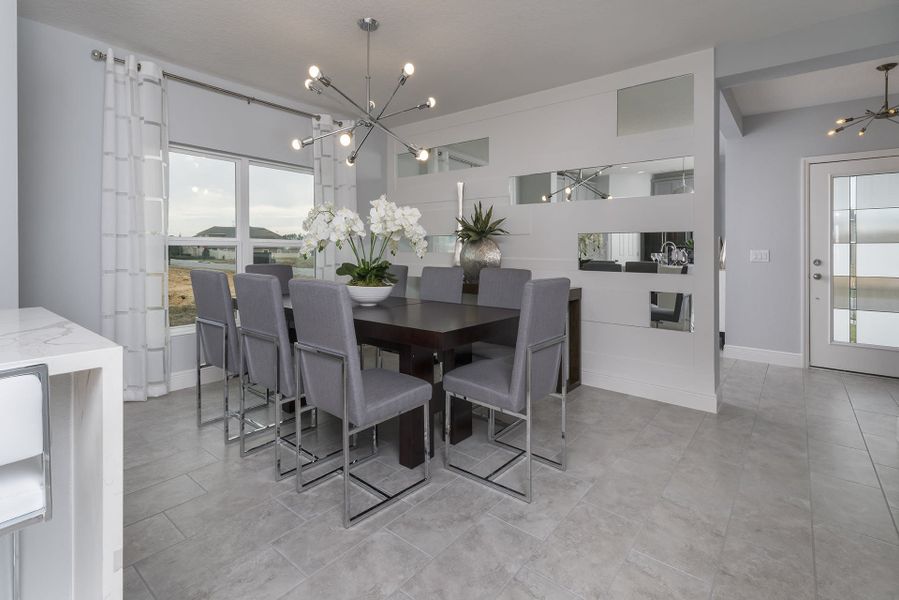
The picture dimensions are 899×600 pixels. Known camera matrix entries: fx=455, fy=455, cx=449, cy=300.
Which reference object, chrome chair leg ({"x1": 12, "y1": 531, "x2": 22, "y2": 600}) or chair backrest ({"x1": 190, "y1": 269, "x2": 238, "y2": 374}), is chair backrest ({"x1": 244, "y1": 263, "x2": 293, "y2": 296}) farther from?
chrome chair leg ({"x1": 12, "y1": 531, "x2": 22, "y2": 600})

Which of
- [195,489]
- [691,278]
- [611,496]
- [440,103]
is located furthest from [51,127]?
[691,278]

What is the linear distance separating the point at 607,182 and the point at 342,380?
2.83 meters

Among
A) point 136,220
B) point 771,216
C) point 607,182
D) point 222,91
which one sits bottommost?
point 136,220

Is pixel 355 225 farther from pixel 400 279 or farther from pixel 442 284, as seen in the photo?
pixel 400 279

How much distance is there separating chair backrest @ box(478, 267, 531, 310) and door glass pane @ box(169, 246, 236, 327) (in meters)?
2.19

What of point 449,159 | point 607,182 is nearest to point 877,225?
point 607,182

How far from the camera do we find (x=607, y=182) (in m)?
3.68

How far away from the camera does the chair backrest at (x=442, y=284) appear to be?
3.22 m

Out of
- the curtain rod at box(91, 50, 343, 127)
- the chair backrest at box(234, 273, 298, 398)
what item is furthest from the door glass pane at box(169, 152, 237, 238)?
the chair backrest at box(234, 273, 298, 398)

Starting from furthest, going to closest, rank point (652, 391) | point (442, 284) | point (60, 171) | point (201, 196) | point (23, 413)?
point (201, 196) → point (652, 391) → point (442, 284) → point (60, 171) → point (23, 413)

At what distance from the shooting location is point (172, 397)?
11.4 ft

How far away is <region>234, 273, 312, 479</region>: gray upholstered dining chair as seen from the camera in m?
2.20

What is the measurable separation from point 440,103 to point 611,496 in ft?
12.0

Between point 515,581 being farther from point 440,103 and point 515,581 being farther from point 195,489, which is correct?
point 440,103
